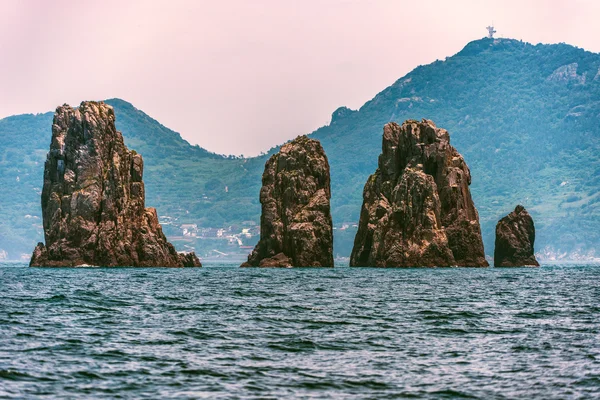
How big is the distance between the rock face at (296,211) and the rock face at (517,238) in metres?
33.9

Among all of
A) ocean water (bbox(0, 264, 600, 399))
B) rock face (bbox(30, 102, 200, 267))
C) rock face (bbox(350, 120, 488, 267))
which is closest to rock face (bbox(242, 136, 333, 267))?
rock face (bbox(350, 120, 488, 267))

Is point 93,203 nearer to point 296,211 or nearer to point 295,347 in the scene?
point 296,211

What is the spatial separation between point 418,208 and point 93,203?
56.2 metres

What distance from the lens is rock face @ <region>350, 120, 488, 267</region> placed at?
503 feet

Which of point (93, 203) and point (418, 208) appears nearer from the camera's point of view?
point (93, 203)

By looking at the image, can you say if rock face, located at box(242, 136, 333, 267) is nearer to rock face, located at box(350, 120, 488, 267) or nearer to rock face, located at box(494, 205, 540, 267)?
rock face, located at box(350, 120, 488, 267)

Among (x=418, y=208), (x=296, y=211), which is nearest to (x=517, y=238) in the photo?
(x=418, y=208)

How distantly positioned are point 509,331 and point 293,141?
12828 cm

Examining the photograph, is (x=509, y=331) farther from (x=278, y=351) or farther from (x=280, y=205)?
(x=280, y=205)

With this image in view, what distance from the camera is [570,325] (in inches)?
1857

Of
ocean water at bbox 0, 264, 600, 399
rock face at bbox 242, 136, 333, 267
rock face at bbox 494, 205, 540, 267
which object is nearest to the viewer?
ocean water at bbox 0, 264, 600, 399

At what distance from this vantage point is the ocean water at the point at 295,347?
2916 cm

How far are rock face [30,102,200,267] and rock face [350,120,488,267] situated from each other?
37794 mm

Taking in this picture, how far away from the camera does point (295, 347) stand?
37.8 meters
